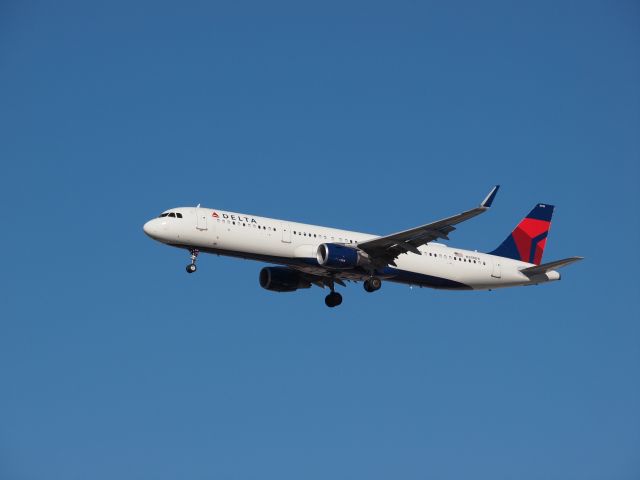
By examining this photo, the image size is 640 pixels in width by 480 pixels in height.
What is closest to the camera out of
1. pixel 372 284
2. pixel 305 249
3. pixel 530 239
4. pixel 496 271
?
pixel 305 249

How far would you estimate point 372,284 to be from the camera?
56.6m

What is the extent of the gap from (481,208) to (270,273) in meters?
15.9

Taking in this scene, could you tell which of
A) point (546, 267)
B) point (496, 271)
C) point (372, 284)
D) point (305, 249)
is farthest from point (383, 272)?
point (546, 267)

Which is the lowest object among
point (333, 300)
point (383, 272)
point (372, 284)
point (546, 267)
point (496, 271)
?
point (372, 284)

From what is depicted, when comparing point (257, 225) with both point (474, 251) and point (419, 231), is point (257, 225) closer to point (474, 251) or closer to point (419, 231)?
point (419, 231)

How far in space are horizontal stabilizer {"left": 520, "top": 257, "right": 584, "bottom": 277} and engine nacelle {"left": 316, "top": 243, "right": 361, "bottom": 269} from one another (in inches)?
430

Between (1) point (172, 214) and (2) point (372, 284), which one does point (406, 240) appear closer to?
(2) point (372, 284)

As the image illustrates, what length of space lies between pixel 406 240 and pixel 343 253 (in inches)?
135

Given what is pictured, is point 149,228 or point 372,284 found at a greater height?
point 149,228

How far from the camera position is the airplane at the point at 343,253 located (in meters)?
53.1

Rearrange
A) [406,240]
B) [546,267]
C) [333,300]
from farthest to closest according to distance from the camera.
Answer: [333,300] < [546,267] < [406,240]

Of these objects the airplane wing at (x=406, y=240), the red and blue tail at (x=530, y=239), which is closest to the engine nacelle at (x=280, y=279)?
the airplane wing at (x=406, y=240)

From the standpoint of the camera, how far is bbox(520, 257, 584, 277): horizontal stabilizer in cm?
5438

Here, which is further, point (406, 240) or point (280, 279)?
point (280, 279)
